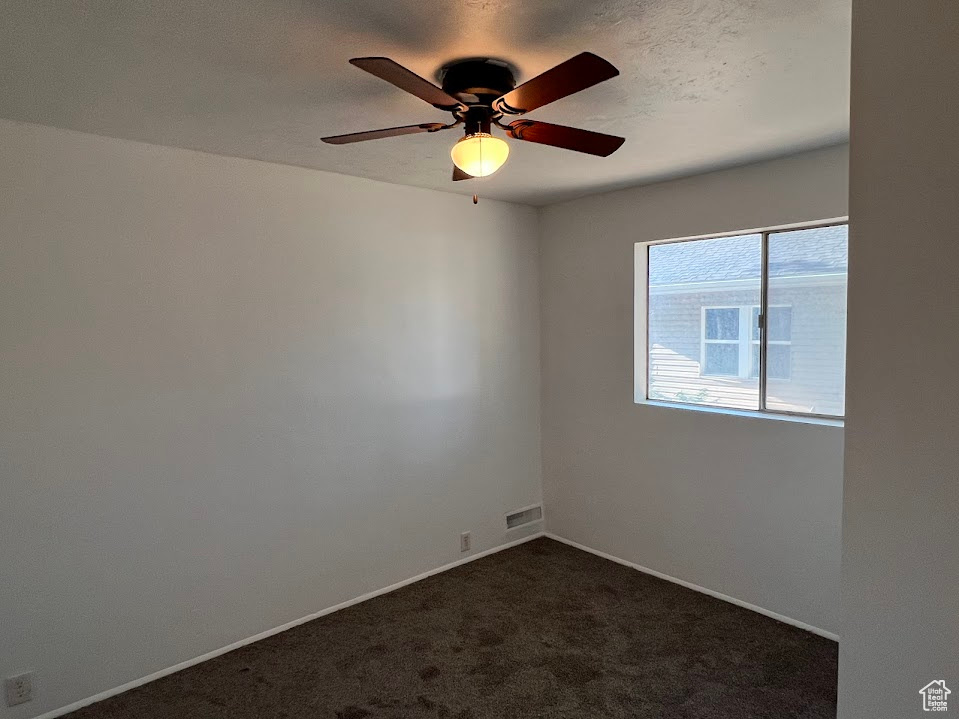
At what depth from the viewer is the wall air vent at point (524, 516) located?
14.2ft

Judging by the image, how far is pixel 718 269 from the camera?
138 inches

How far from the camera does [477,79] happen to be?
1.84 m

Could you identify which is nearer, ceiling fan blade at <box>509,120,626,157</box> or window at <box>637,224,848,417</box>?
ceiling fan blade at <box>509,120,626,157</box>

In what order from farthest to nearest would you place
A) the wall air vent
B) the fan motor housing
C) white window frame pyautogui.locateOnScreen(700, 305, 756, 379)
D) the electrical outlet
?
the wall air vent, white window frame pyautogui.locateOnScreen(700, 305, 756, 379), the electrical outlet, the fan motor housing

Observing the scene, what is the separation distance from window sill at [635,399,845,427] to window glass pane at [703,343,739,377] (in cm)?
22

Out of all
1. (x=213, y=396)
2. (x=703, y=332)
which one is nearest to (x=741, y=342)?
(x=703, y=332)

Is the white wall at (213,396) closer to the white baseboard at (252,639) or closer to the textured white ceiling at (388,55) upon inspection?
the white baseboard at (252,639)

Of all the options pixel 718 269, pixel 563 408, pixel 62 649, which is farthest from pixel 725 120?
pixel 62 649

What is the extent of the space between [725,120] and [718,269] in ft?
4.00

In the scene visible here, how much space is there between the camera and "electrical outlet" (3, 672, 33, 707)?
2.38m

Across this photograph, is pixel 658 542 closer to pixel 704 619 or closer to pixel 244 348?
pixel 704 619

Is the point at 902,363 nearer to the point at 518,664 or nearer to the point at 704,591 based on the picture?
the point at 518,664

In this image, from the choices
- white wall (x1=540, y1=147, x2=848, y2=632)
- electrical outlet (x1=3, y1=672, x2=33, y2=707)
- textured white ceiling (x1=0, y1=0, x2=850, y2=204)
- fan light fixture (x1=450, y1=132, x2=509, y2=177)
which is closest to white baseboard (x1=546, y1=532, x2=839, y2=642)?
white wall (x1=540, y1=147, x2=848, y2=632)

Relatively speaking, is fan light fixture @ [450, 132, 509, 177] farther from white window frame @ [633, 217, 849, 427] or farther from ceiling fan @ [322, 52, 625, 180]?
white window frame @ [633, 217, 849, 427]
